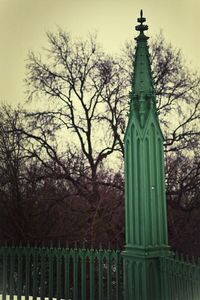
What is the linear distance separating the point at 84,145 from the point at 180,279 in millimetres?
2941

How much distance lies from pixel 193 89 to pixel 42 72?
90.3 inches

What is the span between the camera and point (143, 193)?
2.40m

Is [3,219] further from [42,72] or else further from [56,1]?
[56,1]

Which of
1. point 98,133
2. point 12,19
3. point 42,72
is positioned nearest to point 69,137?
point 98,133

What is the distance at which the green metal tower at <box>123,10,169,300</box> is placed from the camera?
2.27 metres

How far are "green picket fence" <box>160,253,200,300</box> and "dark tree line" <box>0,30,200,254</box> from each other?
75.3 inches

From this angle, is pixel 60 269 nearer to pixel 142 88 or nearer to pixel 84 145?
pixel 142 88

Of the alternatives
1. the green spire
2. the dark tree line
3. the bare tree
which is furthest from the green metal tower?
the bare tree

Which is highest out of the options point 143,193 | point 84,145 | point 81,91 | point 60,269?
point 81,91

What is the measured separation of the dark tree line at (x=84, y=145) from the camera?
13.6ft

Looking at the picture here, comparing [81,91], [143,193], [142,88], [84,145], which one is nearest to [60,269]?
[143,193]

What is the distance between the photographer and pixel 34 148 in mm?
4586

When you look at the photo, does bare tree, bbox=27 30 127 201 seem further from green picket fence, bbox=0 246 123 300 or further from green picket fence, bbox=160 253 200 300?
green picket fence, bbox=160 253 200 300

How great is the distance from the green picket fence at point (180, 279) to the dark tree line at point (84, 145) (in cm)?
191
